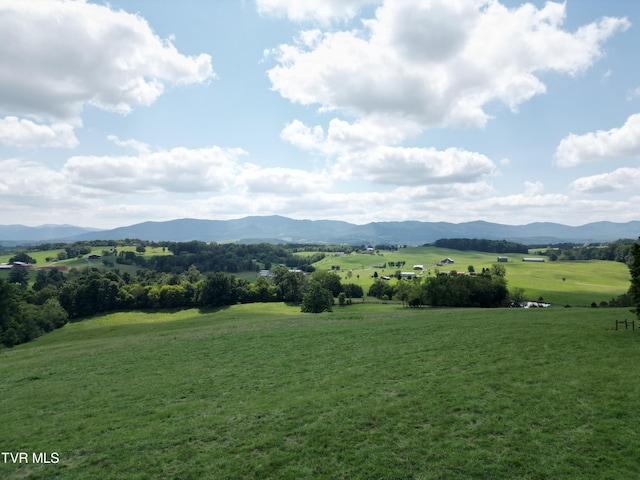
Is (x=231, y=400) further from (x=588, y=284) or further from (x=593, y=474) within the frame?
(x=588, y=284)

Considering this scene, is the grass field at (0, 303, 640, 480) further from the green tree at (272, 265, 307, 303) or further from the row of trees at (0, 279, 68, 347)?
the green tree at (272, 265, 307, 303)

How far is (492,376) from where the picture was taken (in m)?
19.3

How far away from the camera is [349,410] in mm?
15914

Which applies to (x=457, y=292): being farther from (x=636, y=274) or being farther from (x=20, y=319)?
(x=20, y=319)

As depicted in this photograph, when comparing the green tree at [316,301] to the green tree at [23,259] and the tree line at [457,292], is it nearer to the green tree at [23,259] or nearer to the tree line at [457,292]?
the tree line at [457,292]

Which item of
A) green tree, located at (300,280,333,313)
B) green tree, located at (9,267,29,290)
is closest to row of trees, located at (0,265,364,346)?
green tree, located at (300,280,333,313)

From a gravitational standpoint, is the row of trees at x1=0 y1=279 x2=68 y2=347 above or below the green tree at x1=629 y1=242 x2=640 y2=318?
below

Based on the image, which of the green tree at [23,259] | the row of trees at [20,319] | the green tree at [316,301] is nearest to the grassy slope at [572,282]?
the green tree at [316,301]

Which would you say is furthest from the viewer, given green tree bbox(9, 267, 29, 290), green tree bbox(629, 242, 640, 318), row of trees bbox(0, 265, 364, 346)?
green tree bbox(9, 267, 29, 290)

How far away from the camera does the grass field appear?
12.0m

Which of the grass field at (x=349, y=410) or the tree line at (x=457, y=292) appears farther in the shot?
the tree line at (x=457, y=292)

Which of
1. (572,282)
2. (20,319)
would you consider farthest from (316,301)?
(572,282)

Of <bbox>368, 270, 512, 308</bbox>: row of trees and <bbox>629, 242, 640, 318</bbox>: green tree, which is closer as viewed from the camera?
<bbox>629, 242, 640, 318</bbox>: green tree

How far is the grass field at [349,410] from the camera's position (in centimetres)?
1201
